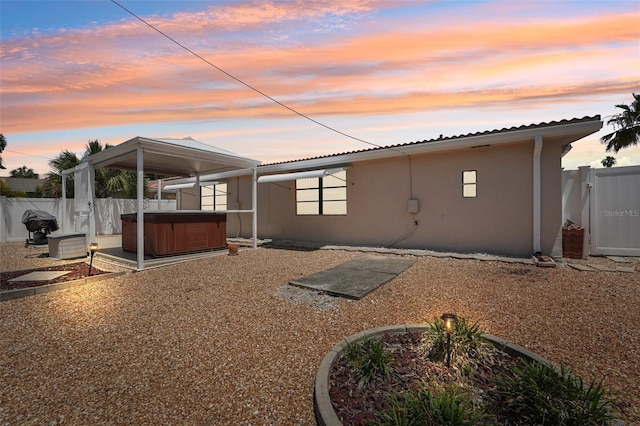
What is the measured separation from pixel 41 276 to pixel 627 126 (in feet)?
101

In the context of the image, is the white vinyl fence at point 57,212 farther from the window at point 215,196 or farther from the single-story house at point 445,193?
the single-story house at point 445,193

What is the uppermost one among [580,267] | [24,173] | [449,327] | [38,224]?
[24,173]

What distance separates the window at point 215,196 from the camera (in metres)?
15.7

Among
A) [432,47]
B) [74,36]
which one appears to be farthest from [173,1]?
[432,47]

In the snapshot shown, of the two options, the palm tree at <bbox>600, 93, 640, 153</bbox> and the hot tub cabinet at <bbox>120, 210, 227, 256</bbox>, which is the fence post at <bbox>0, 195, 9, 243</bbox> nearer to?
the hot tub cabinet at <bbox>120, 210, 227, 256</bbox>

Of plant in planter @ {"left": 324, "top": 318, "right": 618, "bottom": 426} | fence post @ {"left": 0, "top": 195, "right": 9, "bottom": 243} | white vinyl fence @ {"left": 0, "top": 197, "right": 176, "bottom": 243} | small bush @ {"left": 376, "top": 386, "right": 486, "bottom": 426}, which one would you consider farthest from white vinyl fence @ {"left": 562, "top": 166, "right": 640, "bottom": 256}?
fence post @ {"left": 0, "top": 195, "right": 9, "bottom": 243}

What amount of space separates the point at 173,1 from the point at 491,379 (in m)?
8.75

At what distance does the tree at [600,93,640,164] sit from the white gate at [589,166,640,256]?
56.3 ft

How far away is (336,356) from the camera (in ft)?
10.2

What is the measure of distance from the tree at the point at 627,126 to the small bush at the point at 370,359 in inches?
1048

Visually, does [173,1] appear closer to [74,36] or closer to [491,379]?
[74,36]

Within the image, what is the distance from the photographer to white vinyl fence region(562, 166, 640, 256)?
8.10 m

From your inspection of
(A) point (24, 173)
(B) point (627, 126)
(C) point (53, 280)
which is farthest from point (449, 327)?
(A) point (24, 173)

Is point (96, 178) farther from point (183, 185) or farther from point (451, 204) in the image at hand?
point (451, 204)
